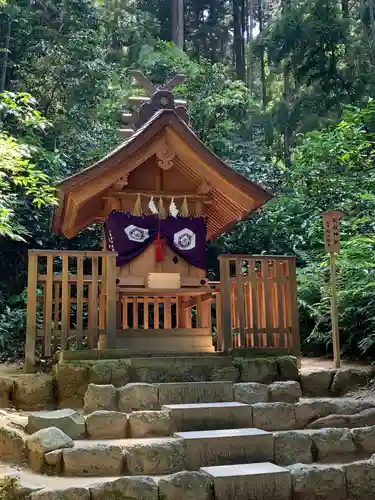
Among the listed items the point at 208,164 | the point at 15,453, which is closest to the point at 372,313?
the point at 208,164

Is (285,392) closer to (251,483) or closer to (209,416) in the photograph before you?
(209,416)

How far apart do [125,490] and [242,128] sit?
59.7 feet

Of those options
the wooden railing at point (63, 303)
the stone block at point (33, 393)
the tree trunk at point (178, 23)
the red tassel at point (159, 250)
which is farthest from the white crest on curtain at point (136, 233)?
the tree trunk at point (178, 23)

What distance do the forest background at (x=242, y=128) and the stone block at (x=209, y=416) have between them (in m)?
3.01

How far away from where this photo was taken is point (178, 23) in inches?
917

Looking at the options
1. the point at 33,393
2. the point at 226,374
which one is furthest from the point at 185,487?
the point at 33,393

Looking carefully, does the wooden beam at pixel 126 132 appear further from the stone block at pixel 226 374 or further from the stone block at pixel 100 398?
the stone block at pixel 100 398

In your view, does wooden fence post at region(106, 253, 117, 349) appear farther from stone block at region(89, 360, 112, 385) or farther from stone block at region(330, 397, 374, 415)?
stone block at region(330, 397, 374, 415)

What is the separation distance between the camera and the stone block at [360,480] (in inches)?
168

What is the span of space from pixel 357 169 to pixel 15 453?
33.6 ft

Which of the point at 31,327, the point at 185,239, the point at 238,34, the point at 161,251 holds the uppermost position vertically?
the point at 238,34

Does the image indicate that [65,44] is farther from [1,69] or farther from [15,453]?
[15,453]

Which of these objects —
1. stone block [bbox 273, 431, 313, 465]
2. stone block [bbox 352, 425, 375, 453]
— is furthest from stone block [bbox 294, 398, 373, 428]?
stone block [bbox 273, 431, 313, 465]

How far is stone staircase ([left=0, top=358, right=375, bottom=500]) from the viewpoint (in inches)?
154
